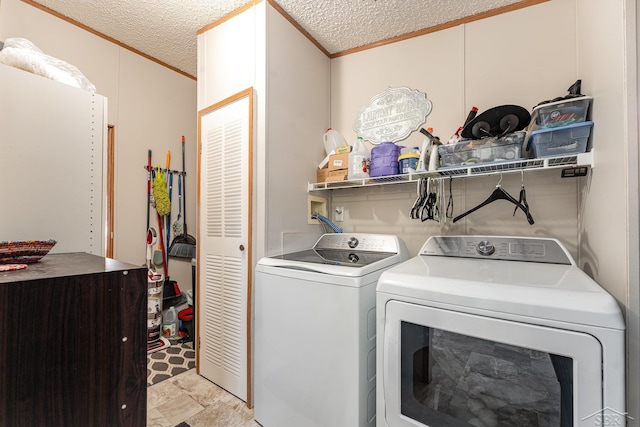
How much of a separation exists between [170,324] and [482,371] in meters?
2.65

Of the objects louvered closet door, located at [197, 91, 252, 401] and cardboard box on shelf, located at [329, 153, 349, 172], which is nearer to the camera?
louvered closet door, located at [197, 91, 252, 401]

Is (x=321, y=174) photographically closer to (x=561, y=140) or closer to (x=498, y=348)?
(x=561, y=140)

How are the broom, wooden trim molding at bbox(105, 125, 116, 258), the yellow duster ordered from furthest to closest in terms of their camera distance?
the broom, the yellow duster, wooden trim molding at bbox(105, 125, 116, 258)

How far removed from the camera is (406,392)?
1.06m

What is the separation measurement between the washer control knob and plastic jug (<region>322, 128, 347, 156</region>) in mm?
1293

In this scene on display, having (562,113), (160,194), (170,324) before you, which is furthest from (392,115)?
(170,324)

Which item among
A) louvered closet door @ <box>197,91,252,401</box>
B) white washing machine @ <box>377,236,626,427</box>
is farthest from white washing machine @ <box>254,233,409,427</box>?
louvered closet door @ <box>197,91,252,401</box>

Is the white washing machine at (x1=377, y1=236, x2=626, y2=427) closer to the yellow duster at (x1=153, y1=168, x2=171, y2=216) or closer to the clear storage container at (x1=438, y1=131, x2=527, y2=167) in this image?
the clear storage container at (x1=438, y1=131, x2=527, y2=167)

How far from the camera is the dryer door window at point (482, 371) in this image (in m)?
0.78

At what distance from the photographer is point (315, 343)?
4.34 ft

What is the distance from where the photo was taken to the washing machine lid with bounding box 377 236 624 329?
0.77m

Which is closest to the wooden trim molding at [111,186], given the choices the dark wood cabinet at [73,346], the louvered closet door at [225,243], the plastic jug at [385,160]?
the louvered closet door at [225,243]

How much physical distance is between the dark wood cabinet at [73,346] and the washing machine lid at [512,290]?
36.3 inches

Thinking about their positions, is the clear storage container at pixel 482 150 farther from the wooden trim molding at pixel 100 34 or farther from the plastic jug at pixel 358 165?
the wooden trim molding at pixel 100 34
